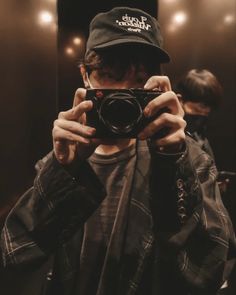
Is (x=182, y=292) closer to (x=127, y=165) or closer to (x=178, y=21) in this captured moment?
(x=127, y=165)

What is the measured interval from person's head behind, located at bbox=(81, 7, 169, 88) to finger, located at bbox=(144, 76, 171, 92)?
0.11 meters

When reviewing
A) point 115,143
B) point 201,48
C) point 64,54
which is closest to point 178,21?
point 201,48

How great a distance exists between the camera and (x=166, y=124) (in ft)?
1.93

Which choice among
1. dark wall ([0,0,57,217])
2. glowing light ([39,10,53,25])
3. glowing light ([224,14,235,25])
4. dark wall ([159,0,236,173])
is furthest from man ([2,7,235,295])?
glowing light ([224,14,235,25])

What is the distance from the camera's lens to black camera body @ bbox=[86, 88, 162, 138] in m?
0.57

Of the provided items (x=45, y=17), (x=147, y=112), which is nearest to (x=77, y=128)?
(x=147, y=112)

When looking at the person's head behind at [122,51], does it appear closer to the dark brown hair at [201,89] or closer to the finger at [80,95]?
the finger at [80,95]

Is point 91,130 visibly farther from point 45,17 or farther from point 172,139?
point 45,17

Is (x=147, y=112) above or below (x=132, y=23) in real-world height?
below

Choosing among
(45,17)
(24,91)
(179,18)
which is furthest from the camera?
(179,18)

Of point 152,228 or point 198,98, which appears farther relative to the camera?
point 198,98

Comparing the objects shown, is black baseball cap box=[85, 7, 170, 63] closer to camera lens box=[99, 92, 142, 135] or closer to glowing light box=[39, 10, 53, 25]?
camera lens box=[99, 92, 142, 135]

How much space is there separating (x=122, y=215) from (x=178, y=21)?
1.41 meters

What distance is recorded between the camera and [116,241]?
0.66 m
